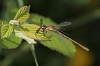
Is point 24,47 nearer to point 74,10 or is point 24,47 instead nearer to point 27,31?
point 74,10

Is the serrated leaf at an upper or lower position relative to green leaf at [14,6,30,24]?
lower

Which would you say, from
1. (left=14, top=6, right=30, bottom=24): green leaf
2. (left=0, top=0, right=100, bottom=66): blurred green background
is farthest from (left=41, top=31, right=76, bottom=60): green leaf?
(left=0, top=0, right=100, bottom=66): blurred green background

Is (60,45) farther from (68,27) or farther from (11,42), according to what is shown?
(68,27)

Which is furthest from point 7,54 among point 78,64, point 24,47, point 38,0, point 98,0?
point 98,0

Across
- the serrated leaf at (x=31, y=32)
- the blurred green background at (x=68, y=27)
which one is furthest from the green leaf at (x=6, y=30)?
the blurred green background at (x=68, y=27)

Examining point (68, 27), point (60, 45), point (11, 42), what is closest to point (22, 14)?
point (11, 42)

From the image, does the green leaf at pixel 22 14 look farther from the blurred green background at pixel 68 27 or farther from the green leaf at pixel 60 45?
the blurred green background at pixel 68 27

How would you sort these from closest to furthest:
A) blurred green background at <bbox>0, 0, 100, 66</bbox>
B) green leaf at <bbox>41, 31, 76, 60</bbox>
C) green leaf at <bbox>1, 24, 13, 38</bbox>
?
green leaf at <bbox>1, 24, 13, 38</bbox> → green leaf at <bbox>41, 31, 76, 60</bbox> → blurred green background at <bbox>0, 0, 100, 66</bbox>

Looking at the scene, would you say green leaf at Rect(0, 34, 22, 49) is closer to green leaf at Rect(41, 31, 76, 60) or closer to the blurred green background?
green leaf at Rect(41, 31, 76, 60)

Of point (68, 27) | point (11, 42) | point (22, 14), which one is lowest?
point (68, 27)

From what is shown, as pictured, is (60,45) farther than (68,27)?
No

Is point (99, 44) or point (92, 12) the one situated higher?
point (92, 12)
